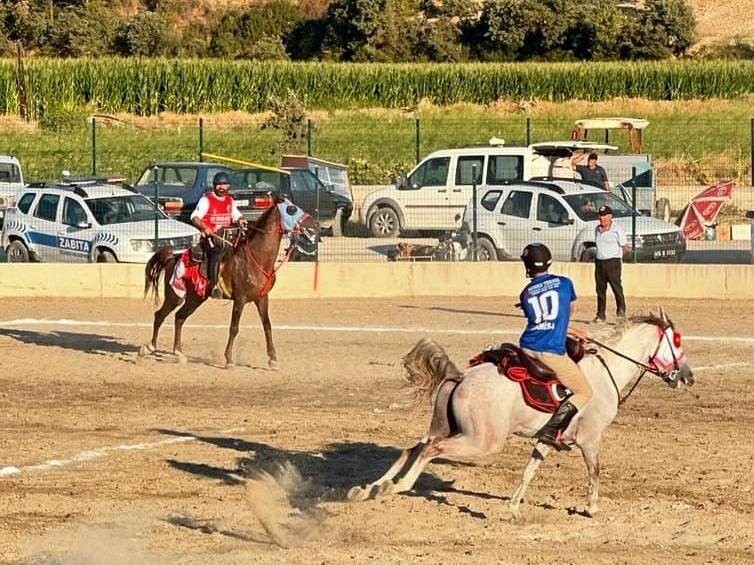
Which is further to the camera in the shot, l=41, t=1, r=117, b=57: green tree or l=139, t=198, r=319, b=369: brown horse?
l=41, t=1, r=117, b=57: green tree

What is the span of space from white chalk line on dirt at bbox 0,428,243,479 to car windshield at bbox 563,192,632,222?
13361mm

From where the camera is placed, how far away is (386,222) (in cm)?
3328

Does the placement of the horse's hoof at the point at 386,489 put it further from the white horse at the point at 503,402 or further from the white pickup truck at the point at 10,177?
the white pickup truck at the point at 10,177

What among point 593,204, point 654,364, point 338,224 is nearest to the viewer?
point 654,364

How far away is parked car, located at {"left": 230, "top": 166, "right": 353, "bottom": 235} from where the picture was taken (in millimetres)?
31500

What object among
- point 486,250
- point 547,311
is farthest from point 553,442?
point 486,250

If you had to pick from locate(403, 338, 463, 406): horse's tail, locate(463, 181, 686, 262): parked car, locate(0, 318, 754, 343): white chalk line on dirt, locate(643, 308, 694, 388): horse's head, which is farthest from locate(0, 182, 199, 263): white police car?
locate(403, 338, 463, 406): horse's tail

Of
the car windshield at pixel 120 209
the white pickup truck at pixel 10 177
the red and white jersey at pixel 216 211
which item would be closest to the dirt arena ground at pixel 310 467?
the red and white jersey at pixel 216 211

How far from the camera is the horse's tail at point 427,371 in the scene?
11078 mm

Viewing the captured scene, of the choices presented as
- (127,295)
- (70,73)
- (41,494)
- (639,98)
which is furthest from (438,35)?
(41,494)

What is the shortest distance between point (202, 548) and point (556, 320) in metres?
2.98

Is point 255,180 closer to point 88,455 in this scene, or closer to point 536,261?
point 88,455

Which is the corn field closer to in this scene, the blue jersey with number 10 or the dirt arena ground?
the dirt arena ground

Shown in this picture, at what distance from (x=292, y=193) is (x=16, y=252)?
19.4 ft
